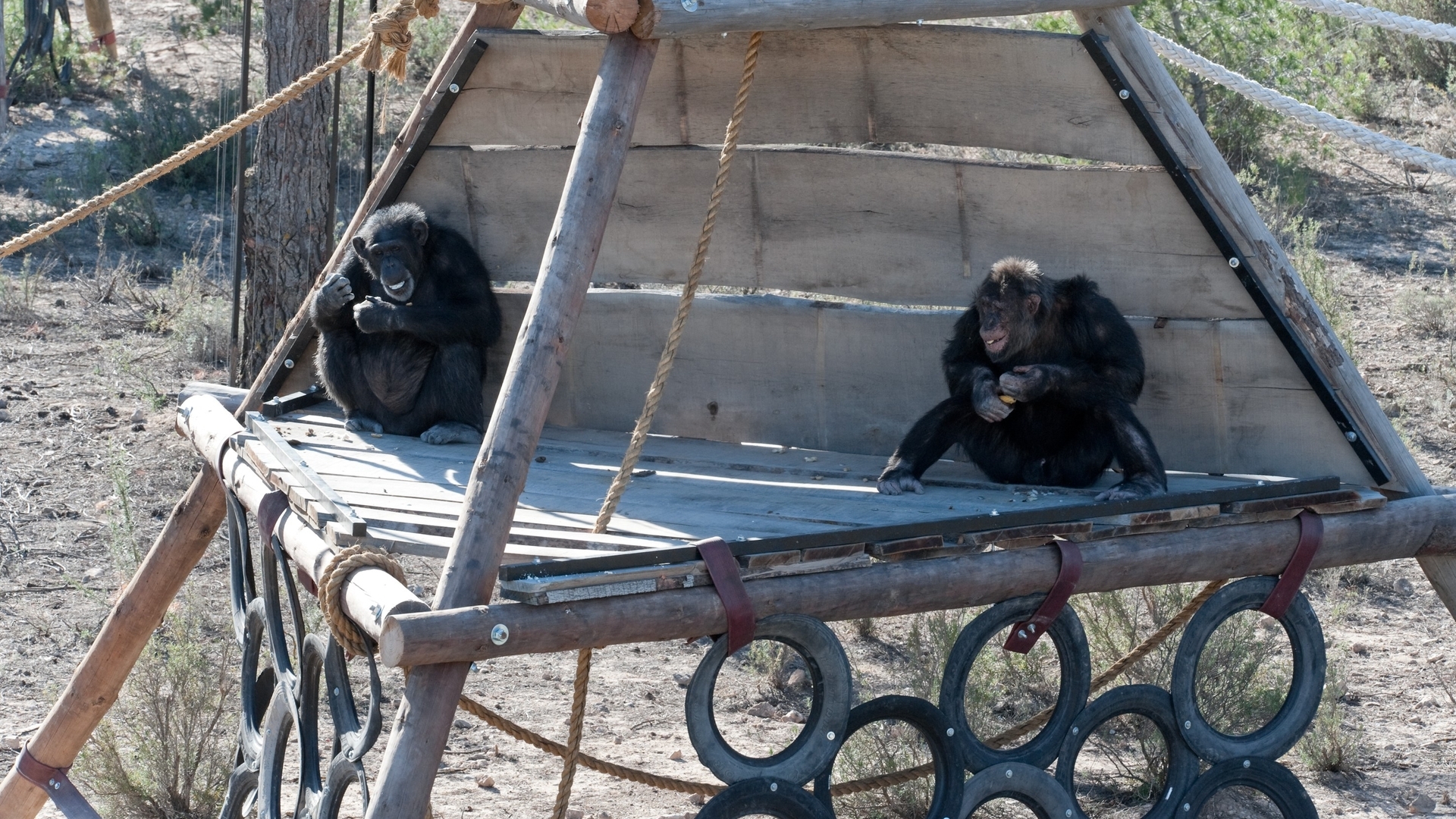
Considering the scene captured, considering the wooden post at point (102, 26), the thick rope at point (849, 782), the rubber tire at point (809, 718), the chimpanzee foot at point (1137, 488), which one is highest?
the wooden post at point (102, 26)

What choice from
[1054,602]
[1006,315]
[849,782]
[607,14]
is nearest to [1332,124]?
[1006,315]

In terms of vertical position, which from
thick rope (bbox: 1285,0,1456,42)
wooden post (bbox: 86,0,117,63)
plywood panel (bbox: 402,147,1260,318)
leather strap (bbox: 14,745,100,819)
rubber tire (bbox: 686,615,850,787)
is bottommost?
leather strap (bbox: 14,745,100,819)

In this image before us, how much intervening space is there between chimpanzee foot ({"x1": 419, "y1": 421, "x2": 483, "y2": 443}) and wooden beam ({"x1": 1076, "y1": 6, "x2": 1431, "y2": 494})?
2.68 meters

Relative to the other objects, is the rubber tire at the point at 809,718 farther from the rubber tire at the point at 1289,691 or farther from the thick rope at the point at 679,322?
the rubber tire at the point at 1289,691

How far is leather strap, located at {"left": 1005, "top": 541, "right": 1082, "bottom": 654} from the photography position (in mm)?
3828

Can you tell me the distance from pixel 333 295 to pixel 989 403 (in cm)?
259

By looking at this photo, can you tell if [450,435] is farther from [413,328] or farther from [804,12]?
[804,12]

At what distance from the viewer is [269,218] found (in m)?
7.73

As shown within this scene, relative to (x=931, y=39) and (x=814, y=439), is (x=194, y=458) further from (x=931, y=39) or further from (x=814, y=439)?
(x=931, y=39)

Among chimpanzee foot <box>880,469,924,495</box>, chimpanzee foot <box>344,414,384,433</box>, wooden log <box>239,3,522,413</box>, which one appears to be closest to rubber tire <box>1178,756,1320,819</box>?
chimpanzee foot <box>880,469,924,495</box>

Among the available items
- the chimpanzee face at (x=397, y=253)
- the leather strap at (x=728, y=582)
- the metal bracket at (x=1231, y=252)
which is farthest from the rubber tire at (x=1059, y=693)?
the chimpanzee face at (x=397, y=253)

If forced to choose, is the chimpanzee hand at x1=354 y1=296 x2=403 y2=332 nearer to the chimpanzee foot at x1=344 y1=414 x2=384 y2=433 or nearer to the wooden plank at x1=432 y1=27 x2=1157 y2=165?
the chimpanzee foot at x1=344 y1=414 x2=384 y2=433

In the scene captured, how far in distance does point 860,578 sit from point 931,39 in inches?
77.2

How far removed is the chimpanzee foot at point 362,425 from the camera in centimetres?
529
